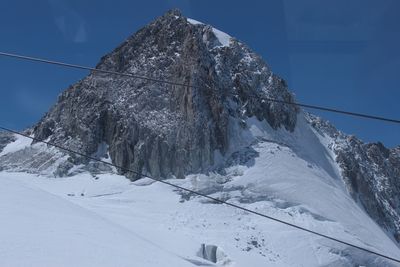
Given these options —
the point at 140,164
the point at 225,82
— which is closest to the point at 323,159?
the point at 225,82

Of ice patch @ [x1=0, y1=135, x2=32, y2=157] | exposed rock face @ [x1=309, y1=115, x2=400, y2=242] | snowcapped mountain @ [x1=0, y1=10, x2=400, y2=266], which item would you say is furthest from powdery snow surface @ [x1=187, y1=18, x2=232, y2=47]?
Result: ice patch @ [x1=0, y1=135, x2=32, y2=157]

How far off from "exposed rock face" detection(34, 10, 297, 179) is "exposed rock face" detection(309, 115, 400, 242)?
9112 mm

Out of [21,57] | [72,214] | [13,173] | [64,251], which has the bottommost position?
[64,251]

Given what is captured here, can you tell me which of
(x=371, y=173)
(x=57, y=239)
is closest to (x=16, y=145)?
(x=371, y=173)

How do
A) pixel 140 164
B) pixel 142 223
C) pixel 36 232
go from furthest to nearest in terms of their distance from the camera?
pixel 140 164
pixel 142 223
pixel 36 232

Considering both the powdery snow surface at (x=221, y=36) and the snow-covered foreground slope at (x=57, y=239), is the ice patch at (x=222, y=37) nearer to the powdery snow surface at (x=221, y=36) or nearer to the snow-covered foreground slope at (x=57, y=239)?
the powdery snow surface at (x=221, y=36)

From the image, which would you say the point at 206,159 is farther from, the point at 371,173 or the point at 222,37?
the point at 371,173

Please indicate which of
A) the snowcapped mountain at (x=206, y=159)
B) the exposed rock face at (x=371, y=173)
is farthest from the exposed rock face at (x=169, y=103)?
the exposed rock face at (x=371, y=173)

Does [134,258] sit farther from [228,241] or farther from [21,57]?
[228,241]

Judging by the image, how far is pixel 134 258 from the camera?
1490cm

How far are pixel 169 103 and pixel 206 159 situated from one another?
912 cm

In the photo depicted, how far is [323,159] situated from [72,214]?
47357 mm

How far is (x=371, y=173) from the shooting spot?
76.9m

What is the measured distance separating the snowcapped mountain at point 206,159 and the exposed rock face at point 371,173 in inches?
11.4
